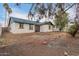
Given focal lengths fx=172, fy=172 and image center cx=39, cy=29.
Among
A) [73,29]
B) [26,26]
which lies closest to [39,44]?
[26,26]

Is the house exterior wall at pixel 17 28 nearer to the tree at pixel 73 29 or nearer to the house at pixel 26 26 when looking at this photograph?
the house at pixel 26 26

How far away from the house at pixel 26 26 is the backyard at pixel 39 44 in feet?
0.10

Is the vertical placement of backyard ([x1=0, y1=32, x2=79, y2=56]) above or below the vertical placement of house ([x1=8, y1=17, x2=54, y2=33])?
below

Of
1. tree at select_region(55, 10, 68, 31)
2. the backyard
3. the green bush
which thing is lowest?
the backyard

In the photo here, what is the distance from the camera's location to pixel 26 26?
1.31 m

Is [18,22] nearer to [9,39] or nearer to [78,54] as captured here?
[9,39]

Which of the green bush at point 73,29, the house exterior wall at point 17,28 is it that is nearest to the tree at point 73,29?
the green bush at point 73,29

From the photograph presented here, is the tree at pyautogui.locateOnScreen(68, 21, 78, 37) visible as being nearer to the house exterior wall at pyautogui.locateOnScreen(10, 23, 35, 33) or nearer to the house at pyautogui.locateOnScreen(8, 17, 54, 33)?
the house at pyautogui.locateOnScreen(8, 17, 54, 33)

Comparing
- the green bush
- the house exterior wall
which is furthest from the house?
the green bush

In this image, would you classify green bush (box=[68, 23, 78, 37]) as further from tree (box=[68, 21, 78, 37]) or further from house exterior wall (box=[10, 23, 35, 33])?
house exterior wall (box=[10, 23, 35, 33])

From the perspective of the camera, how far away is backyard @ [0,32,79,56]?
1295mm

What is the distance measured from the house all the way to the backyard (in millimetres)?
31

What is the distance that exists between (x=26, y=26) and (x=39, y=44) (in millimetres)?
169

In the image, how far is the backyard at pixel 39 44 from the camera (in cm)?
129
